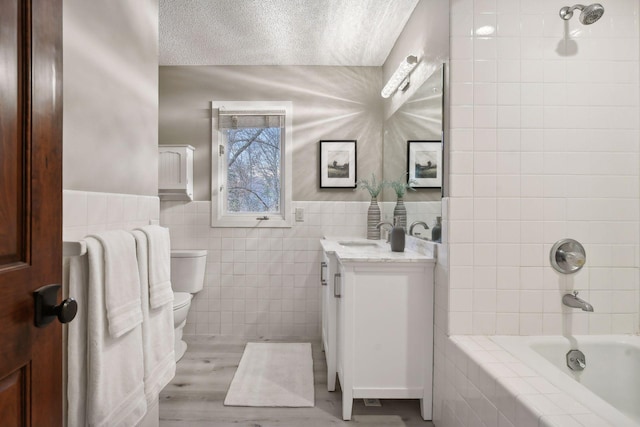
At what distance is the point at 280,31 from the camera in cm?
245

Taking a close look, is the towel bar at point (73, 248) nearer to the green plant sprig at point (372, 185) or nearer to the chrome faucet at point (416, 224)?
the chrome faucet at point (416, 224)

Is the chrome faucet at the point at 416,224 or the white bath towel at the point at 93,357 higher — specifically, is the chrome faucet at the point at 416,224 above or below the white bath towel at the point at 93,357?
above

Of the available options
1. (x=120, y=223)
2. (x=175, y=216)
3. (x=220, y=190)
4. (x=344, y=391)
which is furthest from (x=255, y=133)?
(x=344, y=391)

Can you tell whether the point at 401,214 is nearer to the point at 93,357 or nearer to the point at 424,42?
the point at 424,42

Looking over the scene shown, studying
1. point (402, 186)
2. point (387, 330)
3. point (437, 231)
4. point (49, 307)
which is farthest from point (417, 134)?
point (49, 307)

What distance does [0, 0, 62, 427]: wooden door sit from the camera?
0.63 meters

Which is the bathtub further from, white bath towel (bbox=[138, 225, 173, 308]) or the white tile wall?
the white tile wall

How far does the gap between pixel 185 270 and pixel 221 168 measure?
94 centimetres

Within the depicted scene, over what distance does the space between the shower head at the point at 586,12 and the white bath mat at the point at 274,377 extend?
235 cm

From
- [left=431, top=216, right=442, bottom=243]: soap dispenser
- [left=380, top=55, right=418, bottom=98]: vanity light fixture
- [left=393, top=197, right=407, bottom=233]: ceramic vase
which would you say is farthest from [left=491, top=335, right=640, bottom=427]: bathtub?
[left=380, top=55, right=418, bottom=98]: vanity light fixture

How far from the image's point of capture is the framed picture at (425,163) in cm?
181

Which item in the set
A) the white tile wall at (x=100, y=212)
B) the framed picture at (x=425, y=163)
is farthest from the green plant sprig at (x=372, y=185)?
the white tile wall at (x=100, y=212)

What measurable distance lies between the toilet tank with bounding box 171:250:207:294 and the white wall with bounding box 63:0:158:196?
1.28 meters

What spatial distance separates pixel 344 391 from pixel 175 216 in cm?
208
